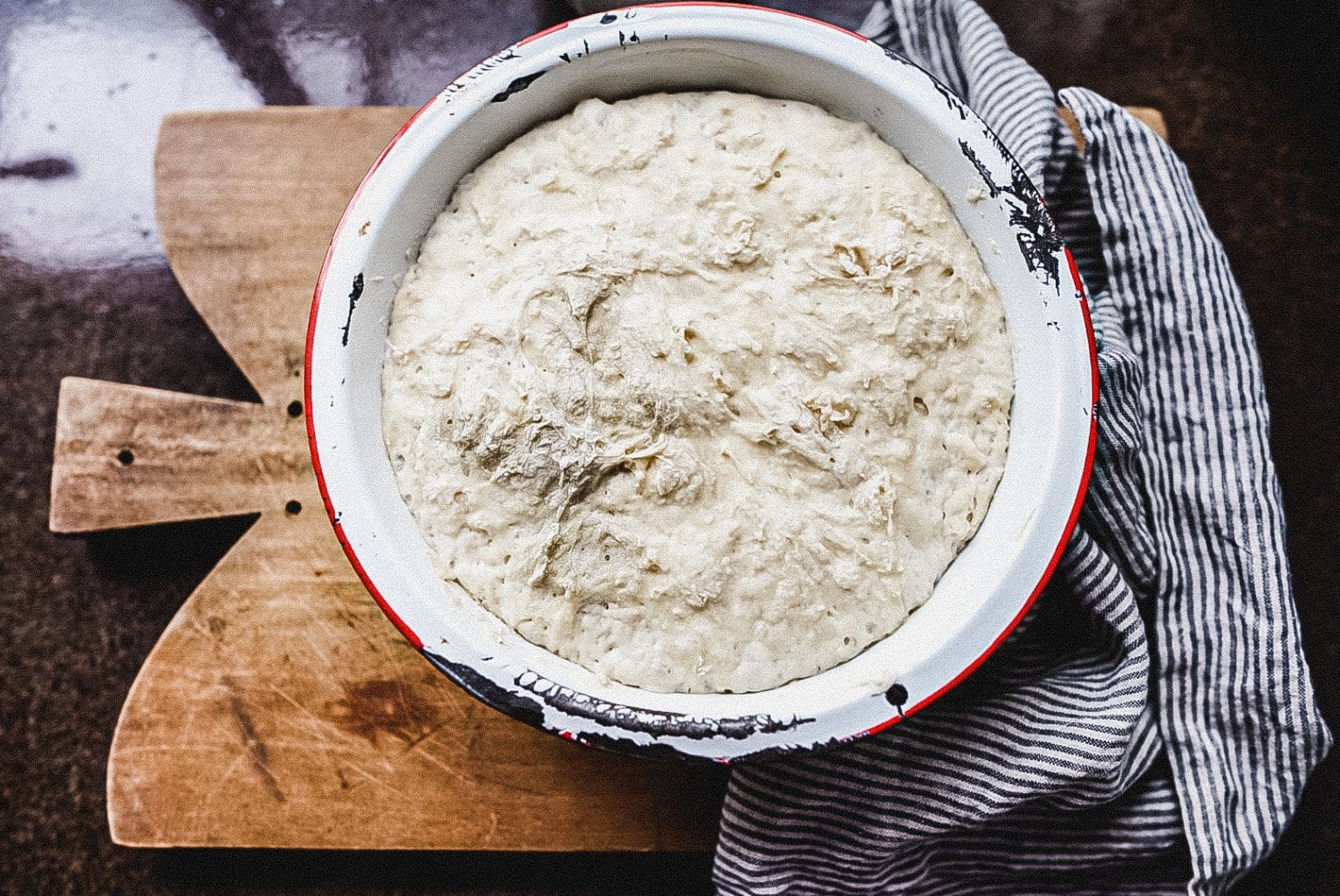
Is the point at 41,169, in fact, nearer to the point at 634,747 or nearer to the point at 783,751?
the point at 634,747

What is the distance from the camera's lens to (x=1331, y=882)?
4.52ft

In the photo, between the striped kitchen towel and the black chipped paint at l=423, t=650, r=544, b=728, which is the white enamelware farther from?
the striped kitchen towel

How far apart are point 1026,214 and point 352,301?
71cm

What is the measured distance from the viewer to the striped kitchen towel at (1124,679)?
3.74 feet

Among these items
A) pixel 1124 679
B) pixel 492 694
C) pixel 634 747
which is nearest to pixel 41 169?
pixel 492 694

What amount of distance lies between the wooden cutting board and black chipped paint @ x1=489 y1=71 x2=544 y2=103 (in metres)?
Result: 0.37

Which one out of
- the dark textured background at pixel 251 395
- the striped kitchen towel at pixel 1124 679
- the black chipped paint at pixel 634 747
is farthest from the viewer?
the dark textured background at pixel 251 395

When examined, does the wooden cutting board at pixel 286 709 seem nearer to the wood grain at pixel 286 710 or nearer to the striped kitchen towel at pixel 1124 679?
the wood grain at pixel 286 710

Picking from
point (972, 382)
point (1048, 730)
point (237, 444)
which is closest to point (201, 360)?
point (237, 444)

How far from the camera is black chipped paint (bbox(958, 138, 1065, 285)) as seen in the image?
101 cm

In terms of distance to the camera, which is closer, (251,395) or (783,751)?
(783,751)

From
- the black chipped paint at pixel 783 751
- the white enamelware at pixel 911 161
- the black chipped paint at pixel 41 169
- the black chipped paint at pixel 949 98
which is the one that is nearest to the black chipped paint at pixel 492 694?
the white enamelware at pixel 911 161

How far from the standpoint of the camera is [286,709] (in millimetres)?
1222

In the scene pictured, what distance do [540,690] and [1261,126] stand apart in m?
1.42
